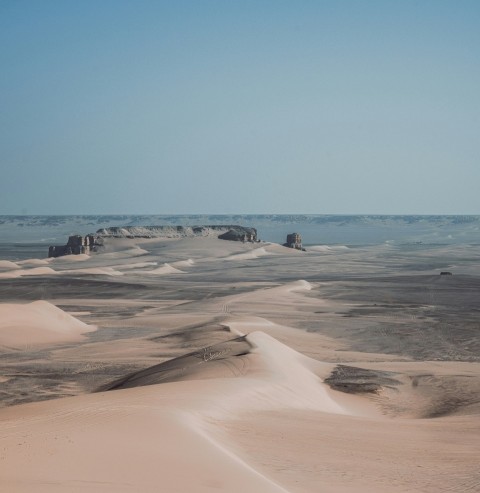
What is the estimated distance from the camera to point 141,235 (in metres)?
109

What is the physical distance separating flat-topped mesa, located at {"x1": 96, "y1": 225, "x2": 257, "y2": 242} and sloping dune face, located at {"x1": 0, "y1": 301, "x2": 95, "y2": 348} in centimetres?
7301

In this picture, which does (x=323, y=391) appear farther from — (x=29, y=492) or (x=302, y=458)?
(x=29, y=492)

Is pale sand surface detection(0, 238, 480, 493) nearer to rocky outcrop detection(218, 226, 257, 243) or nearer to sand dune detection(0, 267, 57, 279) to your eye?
sand dune detection(0, 267, 57, 279)

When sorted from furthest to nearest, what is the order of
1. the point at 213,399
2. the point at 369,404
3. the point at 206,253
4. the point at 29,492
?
the point at 206,253 → the point at 369,404 → the point at 213,399 → the point at 29,492

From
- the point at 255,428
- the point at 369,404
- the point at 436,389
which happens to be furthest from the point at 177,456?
the point at 436,389

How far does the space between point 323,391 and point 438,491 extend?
777cm

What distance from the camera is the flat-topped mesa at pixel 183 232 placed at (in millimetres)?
106312

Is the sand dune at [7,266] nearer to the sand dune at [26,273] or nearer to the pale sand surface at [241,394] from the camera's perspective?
the sand dune at [26,273]

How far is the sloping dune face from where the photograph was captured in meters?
26.2

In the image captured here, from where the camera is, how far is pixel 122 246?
9594 centimetres

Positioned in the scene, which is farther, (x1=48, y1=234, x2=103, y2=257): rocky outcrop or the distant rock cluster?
the distant rock cluster

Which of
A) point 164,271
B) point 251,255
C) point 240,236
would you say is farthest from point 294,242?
point 164,271

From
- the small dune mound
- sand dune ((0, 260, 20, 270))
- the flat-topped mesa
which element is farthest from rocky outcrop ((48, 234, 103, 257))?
the small dune mound

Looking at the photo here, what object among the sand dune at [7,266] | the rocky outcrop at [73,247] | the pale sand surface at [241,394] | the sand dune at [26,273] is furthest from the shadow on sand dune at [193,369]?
the rocky outcrop at [73,247]
